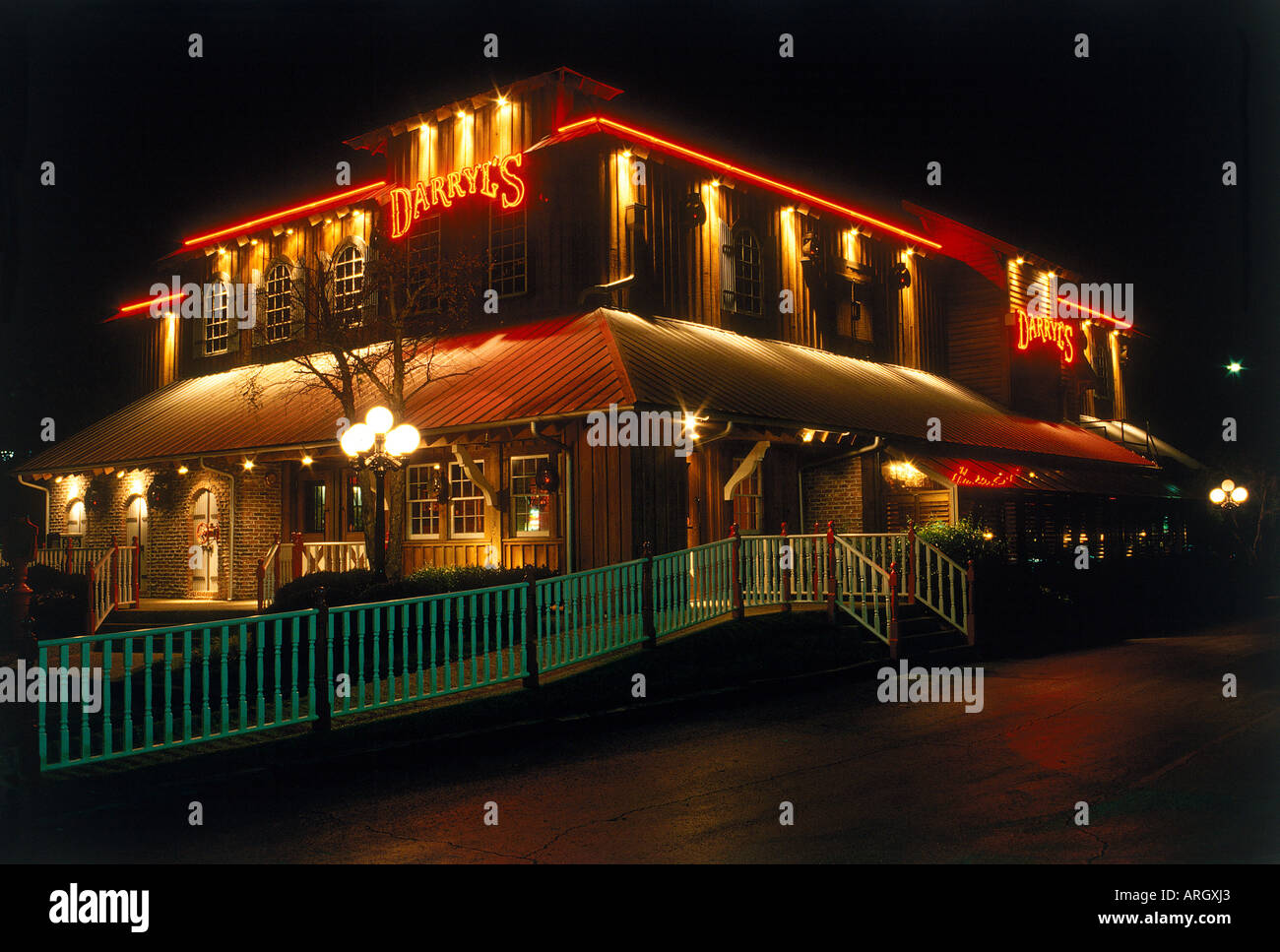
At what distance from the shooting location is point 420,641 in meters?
9.99

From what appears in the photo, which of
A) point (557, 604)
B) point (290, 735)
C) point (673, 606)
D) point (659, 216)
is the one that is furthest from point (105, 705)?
point (659, 216)

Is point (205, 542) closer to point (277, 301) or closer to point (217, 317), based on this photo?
point (277, 301)

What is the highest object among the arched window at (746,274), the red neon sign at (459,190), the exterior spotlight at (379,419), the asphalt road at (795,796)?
the red neon sign at (459,190)

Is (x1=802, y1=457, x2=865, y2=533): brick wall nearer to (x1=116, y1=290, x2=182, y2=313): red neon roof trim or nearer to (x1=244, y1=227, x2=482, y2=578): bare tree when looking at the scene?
(x1=244, y1=227, x2=482, y2=578): bare tree

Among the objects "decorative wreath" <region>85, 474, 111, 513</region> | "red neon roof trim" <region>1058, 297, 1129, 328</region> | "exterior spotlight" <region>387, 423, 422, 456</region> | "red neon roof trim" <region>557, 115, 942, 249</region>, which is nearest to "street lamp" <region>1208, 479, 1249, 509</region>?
"red neon roof trim" <region>1058, 297, 1129, 328</region>

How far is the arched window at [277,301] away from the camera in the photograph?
2238 cm

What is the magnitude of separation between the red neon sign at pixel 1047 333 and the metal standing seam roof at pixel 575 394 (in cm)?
298

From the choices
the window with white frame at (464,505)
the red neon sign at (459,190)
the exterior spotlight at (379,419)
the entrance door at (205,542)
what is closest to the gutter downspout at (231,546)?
the entrance door at (205,542)

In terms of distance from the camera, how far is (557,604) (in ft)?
38.6

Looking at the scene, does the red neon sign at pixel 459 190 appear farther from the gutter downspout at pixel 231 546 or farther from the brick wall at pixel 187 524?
the gutter downspout at pixel 231 546

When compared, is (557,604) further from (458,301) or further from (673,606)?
(458,301)

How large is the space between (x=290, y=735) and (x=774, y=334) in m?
13.8

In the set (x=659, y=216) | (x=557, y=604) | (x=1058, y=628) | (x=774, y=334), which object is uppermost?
(x=659, y=216)

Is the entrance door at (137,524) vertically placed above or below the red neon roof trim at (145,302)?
below
